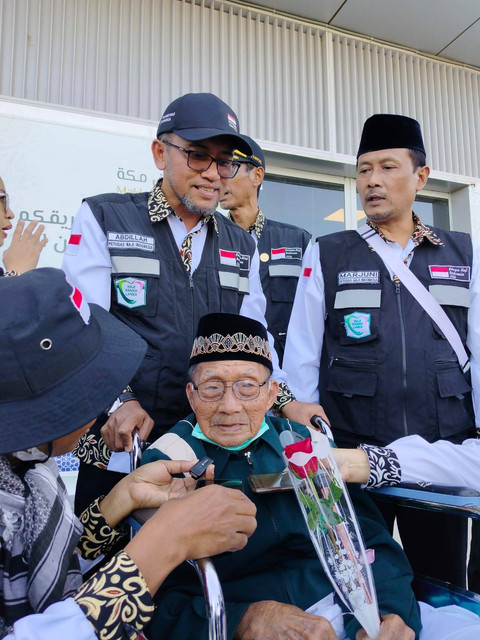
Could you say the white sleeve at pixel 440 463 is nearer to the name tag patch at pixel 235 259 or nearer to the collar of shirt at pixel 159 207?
the name tag patch at pixel 235 259

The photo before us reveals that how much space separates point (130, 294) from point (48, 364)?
1.05 meters

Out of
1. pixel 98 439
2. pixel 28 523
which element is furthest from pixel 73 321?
pixel 98 439

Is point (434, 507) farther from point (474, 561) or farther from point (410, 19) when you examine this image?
point (410, 19)

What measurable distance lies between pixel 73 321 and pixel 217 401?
0.85 metres

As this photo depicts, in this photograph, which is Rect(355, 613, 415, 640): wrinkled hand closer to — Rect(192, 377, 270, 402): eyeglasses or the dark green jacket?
the dark green jacket

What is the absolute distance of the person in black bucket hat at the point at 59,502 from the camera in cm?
97

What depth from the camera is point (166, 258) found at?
2.15m

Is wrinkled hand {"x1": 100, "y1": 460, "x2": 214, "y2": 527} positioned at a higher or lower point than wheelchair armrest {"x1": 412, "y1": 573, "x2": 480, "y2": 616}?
higher

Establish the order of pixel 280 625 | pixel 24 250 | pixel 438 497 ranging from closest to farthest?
pixel 280 625, pixel 438 497, pixel 24 250

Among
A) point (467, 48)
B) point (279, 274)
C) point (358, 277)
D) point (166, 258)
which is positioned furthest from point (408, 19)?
point (166, 258)

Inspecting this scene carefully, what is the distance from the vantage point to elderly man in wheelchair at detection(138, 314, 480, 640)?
1423mm

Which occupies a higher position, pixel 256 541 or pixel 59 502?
pixel 59 502

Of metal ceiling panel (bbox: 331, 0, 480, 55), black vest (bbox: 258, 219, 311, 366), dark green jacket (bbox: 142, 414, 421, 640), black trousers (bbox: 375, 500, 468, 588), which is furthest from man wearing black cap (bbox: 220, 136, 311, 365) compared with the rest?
metal ceiling panel (bbox: 331, 0, 480, 55)

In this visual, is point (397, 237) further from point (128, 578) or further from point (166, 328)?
A: point (128, 578)
